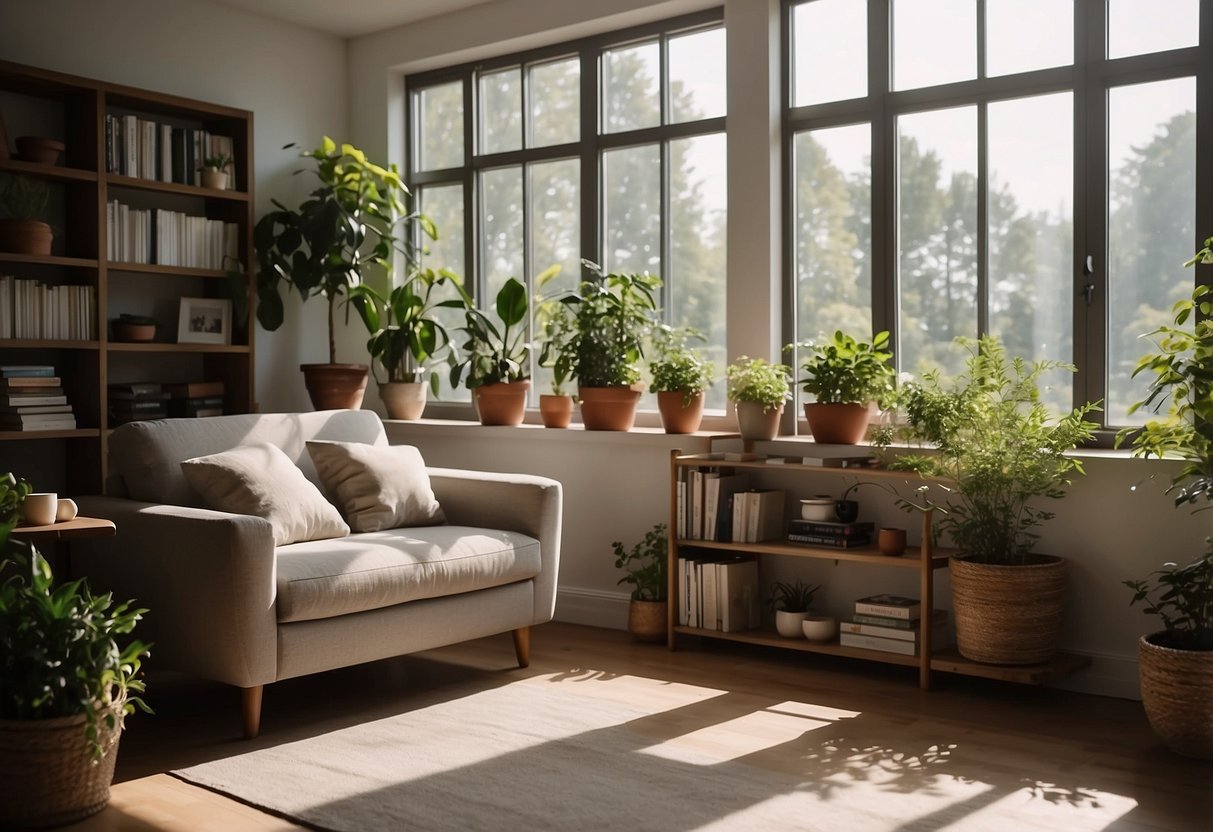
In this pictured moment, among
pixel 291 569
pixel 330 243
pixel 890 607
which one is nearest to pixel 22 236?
pixel 330 243

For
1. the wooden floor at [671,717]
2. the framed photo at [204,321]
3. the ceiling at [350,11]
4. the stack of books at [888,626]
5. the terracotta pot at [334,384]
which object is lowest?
the wooden floor at [671,717]

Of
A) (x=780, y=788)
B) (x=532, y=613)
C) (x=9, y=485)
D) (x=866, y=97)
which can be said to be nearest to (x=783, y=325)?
(x=866, y=97)

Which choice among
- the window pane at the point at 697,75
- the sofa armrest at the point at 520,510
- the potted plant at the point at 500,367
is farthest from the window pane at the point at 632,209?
the sofa armrest at the point at 520,510

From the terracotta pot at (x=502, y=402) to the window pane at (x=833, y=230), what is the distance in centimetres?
129

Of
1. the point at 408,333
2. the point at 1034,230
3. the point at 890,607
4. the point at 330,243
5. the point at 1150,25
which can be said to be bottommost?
the point at 890,607

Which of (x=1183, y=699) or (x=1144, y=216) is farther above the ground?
(x=1144, y=216)

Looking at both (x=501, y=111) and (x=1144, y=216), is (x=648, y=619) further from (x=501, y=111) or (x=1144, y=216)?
(x=501, y=111)

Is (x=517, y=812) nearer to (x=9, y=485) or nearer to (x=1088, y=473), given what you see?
(x=9, y=485)

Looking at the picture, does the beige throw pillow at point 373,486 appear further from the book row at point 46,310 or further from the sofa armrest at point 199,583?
the book row at point 46,310

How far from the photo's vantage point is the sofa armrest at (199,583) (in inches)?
129

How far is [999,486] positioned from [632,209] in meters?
2.25

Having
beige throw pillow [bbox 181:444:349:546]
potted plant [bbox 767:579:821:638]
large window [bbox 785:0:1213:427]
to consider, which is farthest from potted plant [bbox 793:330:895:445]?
beige throw pillow [bbox 181:444:349:546]

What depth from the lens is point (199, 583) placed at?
336cm

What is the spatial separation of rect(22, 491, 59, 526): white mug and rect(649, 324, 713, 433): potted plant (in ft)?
7.74
